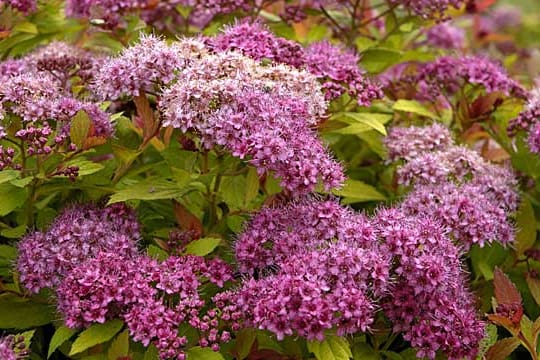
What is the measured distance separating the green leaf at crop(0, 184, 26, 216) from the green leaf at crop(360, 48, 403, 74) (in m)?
1.45

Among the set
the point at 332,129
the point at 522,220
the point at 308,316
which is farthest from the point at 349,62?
the point at 308,316

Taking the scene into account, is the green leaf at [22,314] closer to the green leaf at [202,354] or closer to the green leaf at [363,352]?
the green leaf at [202,354]

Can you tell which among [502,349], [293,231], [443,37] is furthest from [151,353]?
[443,37]

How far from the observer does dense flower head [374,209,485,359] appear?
1.91 metres

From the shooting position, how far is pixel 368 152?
3020 mm

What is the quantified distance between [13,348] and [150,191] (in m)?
0.54

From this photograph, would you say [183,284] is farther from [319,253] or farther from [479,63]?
[479,63]

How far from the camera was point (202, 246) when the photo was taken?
2.07m

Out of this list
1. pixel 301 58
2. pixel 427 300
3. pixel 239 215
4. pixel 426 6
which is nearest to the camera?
pixel 427 300

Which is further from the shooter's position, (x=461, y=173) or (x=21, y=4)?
(x=21, y=4)

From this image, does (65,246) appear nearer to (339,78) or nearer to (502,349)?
(339,78)

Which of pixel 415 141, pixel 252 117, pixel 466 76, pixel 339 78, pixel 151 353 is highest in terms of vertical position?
pixel 252 117

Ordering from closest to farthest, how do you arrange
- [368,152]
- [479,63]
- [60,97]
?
[60,97], [479,63], [368,152]

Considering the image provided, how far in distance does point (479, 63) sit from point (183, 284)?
146 centimetres
